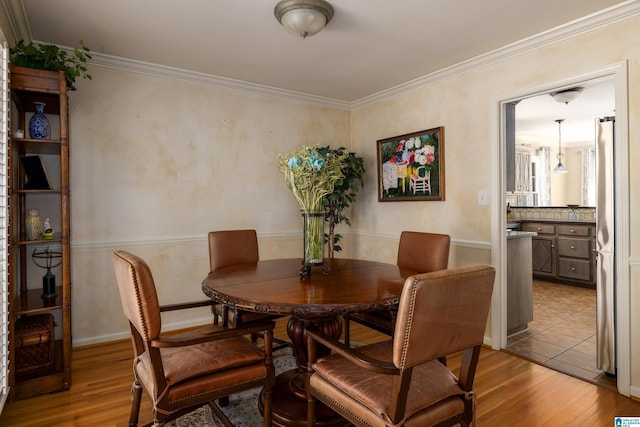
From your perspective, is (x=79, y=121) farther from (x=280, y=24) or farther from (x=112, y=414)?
(x=112, y=414)

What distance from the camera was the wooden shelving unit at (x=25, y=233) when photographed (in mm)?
2273

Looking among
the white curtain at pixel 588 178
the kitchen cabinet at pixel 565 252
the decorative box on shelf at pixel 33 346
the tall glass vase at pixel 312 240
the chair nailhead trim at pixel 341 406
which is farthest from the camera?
the white curtain at pixel 588 178

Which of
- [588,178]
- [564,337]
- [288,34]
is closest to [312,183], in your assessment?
[288,34]

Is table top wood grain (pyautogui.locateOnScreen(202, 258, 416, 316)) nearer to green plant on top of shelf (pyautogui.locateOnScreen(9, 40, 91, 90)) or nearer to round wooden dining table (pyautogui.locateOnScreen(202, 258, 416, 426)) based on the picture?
round wooden dining table (pyautogui.locateOnScreen(202, 258, 416, 426))

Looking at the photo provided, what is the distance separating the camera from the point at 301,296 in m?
1.75

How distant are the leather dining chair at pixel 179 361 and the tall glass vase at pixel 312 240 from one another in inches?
22.7

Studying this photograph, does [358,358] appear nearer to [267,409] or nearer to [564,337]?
[267,409]

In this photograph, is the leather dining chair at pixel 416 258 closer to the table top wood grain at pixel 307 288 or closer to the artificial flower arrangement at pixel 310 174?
the table top wood grain at pixel 307 288

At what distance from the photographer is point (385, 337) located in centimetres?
340

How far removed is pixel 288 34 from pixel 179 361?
2297 mm

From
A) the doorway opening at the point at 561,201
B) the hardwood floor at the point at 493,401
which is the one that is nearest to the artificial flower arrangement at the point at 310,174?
the hardwood floor at the point at 493,401

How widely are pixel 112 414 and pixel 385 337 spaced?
217 centimetres

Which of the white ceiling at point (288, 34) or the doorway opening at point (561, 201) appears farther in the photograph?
the doorway opening at point (561, 201)

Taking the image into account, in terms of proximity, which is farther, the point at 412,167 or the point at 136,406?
the point at 412,167
